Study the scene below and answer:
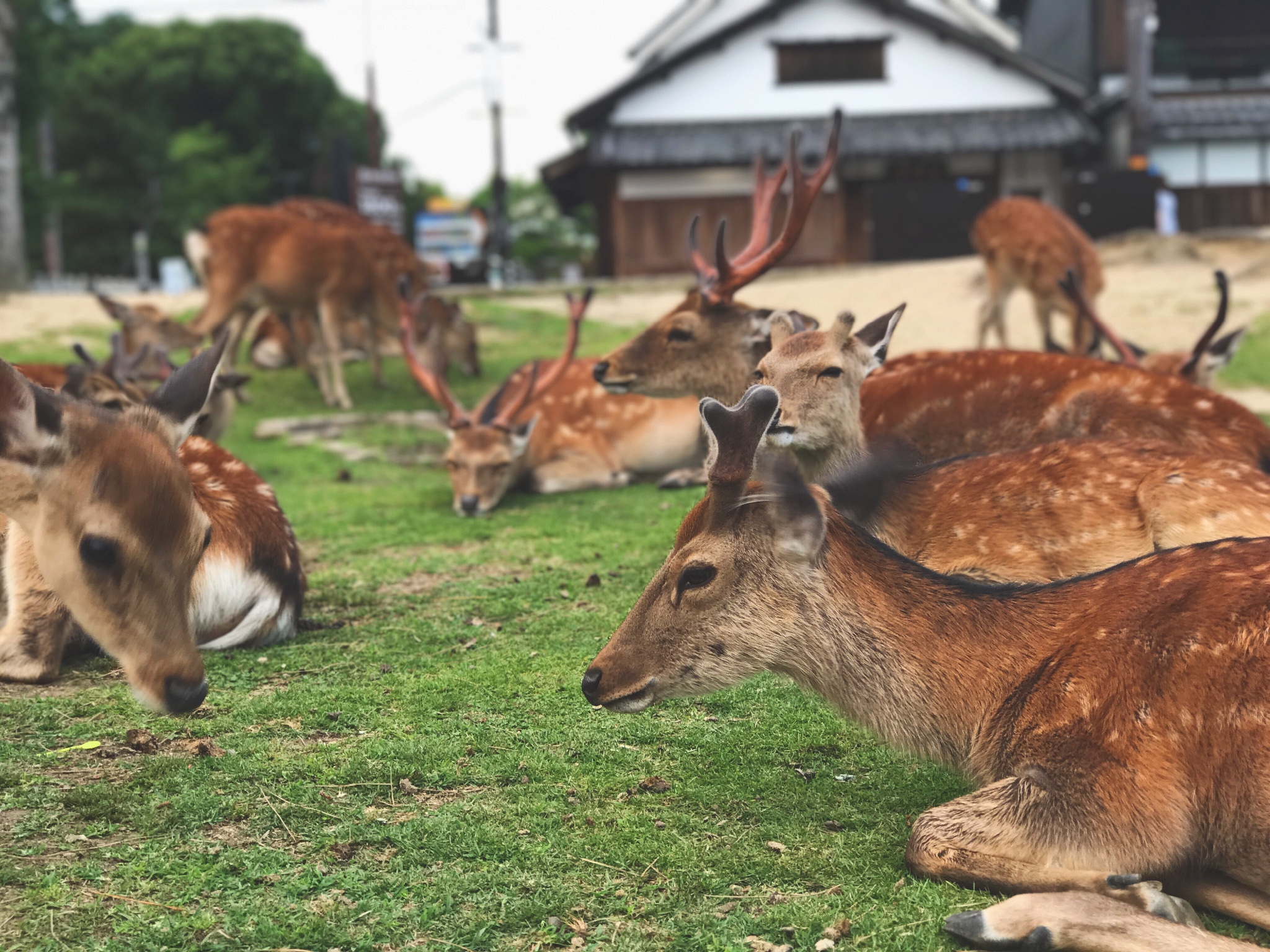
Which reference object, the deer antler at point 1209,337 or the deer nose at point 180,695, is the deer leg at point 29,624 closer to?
the deer nose at point 180,695

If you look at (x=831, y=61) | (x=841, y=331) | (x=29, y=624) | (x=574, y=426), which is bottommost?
(x=29, y=624)

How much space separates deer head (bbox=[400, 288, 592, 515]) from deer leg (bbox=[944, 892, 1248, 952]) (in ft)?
18.2

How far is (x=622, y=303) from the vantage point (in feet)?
61.1

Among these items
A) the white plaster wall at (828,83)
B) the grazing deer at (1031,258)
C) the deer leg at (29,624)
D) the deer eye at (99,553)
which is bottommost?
the deer leg at (29,624)

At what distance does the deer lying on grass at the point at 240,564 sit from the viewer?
4.44 metres

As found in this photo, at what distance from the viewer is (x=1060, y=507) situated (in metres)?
4.23

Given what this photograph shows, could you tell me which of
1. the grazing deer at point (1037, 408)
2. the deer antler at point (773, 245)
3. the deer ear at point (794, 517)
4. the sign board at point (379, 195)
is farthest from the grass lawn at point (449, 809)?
the sign board at point (379, 195)

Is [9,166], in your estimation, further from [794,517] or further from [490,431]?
[794,517]

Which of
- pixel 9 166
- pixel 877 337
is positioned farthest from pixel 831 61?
pixel 877 337

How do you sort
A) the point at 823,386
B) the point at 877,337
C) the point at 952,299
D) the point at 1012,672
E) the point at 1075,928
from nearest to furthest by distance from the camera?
the point at 1075,928, the point at 1012,672, the point at 823,386, the point at 877,337, the point at 952,299

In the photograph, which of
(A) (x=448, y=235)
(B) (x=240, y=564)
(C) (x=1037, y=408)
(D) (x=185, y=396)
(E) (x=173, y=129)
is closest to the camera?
(D) (x=185, y=396)

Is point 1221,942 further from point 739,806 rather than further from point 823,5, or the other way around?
point 823,5

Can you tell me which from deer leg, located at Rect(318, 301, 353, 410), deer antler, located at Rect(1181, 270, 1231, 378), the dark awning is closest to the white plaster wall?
the dark awning

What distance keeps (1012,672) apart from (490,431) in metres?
5.66
